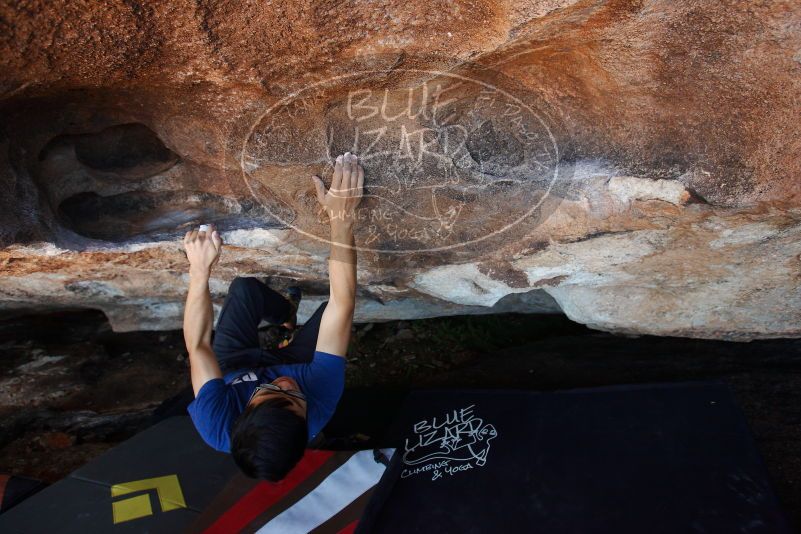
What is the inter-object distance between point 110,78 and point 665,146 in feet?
4.35

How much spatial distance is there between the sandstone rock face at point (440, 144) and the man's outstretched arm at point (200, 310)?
0.55ft

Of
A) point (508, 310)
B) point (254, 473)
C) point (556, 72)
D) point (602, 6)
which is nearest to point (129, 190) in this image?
point (254, 473)

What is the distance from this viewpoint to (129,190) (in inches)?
72.7

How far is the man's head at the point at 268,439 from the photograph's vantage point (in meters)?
1.39

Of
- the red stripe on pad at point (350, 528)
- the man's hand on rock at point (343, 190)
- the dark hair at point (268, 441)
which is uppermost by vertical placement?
the man's hand on rock at point (343, 190)

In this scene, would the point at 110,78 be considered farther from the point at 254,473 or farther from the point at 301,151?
the point at 254,473

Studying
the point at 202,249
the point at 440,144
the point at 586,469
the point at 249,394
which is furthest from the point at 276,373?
the point at 586,469

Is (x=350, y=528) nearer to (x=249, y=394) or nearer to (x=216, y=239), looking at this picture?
(x=249, y=394)

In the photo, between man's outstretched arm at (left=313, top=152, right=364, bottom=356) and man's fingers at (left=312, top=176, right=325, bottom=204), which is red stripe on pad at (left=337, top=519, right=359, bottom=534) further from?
man's fingers at (left=312, top=176, right=325, bottom=204)

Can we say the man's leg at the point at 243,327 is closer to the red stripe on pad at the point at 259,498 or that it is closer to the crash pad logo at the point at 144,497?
the red stripe on pad at the point at 259,498

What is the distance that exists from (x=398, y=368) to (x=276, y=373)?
1341mm

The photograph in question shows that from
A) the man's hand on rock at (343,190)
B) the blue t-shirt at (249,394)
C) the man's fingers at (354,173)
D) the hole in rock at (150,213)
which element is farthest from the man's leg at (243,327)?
the man's fingers at (354,173)

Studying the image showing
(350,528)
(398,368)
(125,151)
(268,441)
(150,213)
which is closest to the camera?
(268,441)

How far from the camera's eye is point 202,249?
171cm
